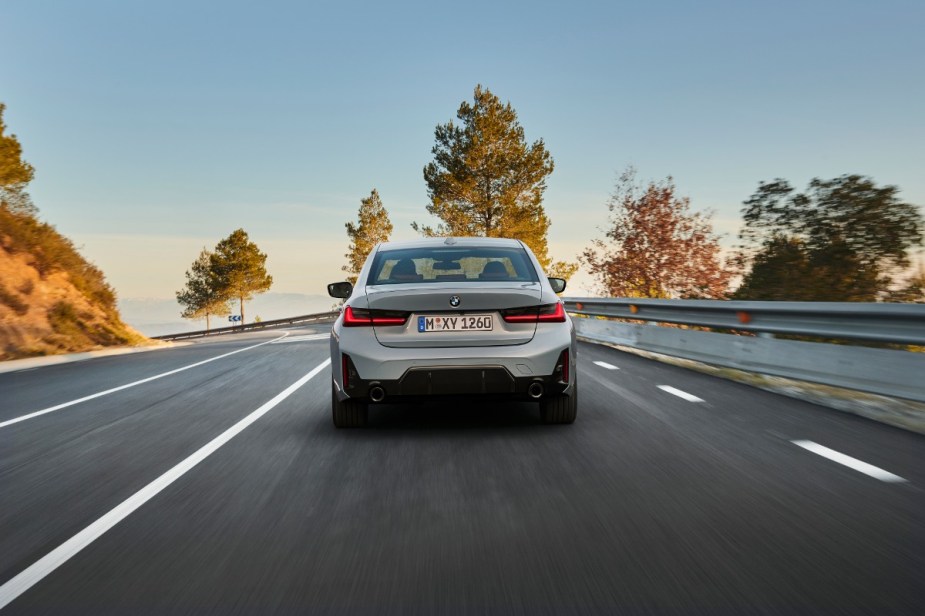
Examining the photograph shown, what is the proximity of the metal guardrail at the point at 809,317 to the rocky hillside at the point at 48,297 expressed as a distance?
14459mm

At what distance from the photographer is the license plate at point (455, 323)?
6375mm

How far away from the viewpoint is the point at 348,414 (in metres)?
6.95

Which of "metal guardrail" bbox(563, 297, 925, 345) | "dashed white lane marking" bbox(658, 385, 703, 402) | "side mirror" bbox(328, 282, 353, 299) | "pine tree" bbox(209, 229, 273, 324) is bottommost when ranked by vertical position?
"dashed white lane marking" bbox(658, 385, 703, 402)

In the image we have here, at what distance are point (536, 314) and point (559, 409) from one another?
93 centimetres

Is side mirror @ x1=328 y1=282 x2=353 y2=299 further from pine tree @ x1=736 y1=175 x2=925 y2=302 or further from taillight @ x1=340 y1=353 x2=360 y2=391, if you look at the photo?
pine tree @ x1=736 y1=175 x2=925 y2=302

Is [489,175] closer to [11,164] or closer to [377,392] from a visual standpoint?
[11,164]

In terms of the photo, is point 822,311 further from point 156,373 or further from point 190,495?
point 156,373

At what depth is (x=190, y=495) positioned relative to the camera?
498 cm

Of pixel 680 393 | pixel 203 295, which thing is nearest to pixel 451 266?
pixel 680 393

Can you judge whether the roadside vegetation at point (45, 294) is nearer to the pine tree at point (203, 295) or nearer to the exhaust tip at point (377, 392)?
the exhaust tip at point (377, 392)

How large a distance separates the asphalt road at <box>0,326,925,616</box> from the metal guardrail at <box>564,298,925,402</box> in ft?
1.95

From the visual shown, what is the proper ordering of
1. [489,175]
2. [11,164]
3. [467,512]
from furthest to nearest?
1. [489,175]
2. [11,164]
3. [467,512]

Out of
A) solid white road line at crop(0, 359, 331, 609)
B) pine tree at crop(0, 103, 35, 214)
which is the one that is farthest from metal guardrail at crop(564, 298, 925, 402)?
pine tree at crop(0, 103, 35, 214)

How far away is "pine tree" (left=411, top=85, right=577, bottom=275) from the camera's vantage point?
5616 cm
